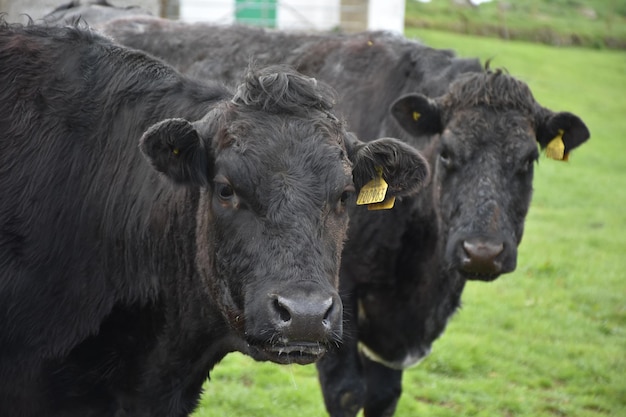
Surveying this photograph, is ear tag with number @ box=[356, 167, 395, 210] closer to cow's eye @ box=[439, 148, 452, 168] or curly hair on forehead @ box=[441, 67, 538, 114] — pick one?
cow's eye @ box=[439, 148, 452, 168]

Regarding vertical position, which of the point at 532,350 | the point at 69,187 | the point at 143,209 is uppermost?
the point at 69,187

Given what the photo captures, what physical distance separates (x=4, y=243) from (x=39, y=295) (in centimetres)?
30

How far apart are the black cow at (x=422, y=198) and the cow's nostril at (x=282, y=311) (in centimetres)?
259

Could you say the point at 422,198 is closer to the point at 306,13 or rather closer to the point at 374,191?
the point at 374,191

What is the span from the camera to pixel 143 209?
15.0 ft

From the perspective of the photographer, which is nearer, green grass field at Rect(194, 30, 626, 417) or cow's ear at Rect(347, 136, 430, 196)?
cow's ear at Rect(347, 136, 430, 196)

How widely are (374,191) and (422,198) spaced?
7.48 ft

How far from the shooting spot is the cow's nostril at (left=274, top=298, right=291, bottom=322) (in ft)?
12.1

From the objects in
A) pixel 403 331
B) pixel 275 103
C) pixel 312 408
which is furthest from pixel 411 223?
pixel 275 103

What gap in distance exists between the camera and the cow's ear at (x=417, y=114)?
21.6 ft

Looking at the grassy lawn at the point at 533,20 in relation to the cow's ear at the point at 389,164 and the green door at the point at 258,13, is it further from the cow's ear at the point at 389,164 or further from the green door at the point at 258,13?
the cow's ear at the point at 389,164

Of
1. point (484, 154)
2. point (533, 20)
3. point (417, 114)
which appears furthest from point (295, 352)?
point (533, 20)

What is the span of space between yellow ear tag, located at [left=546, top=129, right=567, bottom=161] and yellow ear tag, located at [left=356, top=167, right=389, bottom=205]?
8.50 ft

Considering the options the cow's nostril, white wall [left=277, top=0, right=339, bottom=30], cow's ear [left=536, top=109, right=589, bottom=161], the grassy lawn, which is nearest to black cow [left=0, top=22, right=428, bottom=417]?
the cow's nostril
